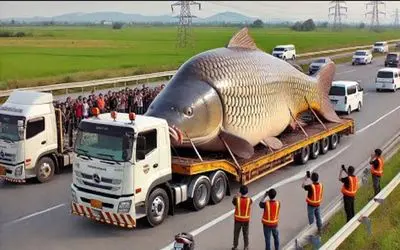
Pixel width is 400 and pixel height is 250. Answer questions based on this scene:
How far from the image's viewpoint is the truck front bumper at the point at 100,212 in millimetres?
10812

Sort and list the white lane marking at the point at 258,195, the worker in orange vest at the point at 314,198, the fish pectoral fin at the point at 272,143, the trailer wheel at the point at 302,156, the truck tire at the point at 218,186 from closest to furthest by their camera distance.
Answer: the worker in orange vest at the point at 314,198 < the white lane marking at the point at 258,195 < the truck tire at the point at 218,186 < the fish pectoral fin at the point at 272,143 < the trailer wheel at the point at 302,156

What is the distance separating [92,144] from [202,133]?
311cm

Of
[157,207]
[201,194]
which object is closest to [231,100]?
[201,194]

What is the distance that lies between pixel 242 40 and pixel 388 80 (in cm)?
2141

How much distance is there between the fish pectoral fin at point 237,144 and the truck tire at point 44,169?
17.0ft

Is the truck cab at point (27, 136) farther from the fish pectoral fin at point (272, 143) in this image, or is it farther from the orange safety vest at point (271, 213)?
the orange safety vest at point (271, 213)

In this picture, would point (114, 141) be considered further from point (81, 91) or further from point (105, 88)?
point (105, 88)

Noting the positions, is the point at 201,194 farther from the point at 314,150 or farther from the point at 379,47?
the point at 379,47

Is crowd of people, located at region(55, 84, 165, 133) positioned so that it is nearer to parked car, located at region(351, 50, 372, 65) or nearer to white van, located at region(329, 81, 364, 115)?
white van, located at region(329, 81, 364, 115)

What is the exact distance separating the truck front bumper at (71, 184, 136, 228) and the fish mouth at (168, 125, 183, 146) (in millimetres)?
2250

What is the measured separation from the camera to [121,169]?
10.7 meters

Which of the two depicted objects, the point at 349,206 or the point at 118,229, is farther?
the point at 118,229

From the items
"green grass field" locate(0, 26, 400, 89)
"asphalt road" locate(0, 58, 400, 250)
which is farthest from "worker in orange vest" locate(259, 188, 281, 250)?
"green grass field" locate(0, 26, 400, 89)

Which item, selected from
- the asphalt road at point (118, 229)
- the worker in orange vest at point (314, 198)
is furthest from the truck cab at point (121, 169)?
the worker in orange vest at point (314, 198)
